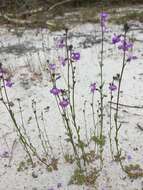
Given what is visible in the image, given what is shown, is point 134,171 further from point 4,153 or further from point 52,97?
point 52,97

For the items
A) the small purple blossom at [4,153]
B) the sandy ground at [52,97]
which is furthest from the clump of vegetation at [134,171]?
the small purple blossom at [4,153]

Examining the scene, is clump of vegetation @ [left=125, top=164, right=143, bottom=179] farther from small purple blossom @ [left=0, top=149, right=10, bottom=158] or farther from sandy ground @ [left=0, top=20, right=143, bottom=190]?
small purple blossom @ [left=0, top=149, right=10, bottom=158]

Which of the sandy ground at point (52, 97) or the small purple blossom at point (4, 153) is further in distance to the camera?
the small purple blossom at point (4, 153)

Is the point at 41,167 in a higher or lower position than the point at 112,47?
lower

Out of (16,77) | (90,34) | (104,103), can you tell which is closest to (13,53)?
(16,77)

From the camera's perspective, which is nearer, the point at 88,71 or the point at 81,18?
the point at 88,71

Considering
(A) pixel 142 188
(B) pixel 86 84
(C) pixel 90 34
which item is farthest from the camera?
(C) pixel 90 34

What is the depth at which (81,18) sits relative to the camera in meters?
7.76

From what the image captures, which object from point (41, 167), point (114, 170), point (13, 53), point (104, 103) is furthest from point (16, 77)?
point (114, 170)

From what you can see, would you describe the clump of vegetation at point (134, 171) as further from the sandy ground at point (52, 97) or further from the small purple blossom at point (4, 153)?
the small purple blossom at point (4, 153)

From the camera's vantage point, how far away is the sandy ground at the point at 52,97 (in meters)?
3.76

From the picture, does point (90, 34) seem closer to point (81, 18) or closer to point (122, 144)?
point (81, 18)

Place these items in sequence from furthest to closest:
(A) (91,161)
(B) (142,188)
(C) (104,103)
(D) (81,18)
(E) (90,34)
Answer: (D) (81,18)
(E) (90,34)
(C) (104,103)
(A) (91,161)
(B) (142,188)

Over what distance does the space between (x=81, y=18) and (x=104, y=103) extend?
3.37 meters
